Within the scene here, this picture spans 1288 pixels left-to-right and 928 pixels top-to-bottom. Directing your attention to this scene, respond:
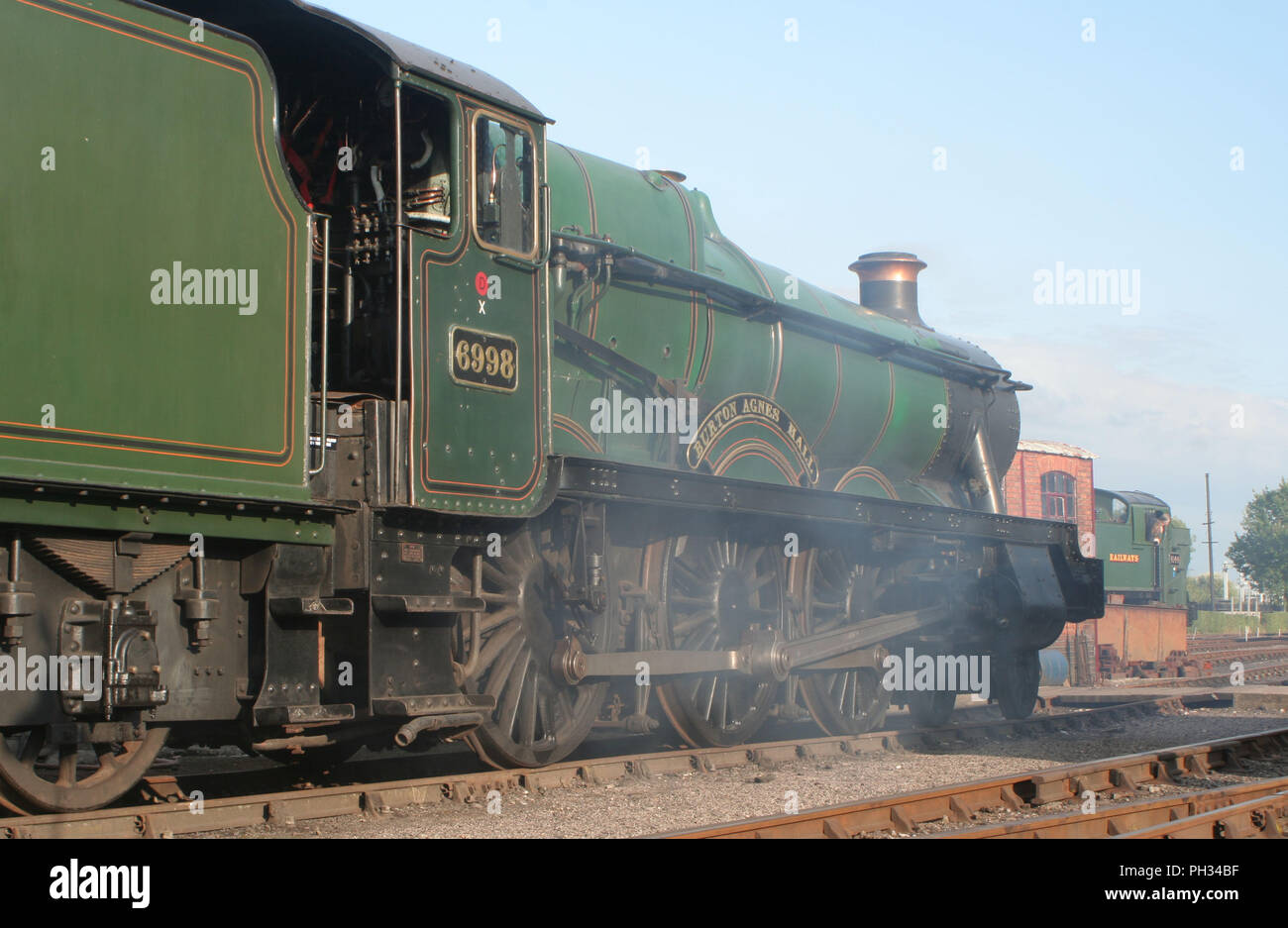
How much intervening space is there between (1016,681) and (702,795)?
21.7 feet

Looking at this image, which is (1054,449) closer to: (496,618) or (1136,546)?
(1136,546)

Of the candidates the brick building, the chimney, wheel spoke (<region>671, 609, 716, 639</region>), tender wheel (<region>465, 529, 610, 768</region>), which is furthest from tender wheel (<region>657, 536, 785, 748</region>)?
the brick building

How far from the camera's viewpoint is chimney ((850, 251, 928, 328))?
48.4 ft

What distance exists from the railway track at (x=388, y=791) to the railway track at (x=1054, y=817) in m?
2.03

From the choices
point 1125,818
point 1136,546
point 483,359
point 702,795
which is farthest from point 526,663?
point 1136,546

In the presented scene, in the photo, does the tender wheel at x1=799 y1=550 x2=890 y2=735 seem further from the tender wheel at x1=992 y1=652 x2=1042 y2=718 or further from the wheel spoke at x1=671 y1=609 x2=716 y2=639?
the tender wheel at x1=992 y1=652 x2=1042 y2=718

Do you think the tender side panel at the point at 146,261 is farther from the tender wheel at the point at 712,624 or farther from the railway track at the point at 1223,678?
the railway track at the point at 1223,678

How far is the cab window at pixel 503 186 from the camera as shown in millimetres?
7277

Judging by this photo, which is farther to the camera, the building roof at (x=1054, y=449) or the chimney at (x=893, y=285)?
the building roof at (x=1054, y=449)

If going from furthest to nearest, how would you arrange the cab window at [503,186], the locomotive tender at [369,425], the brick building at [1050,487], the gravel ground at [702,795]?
the brick building at [1050,487] < the cab window at [503,186] < the gravel ground at [702,795] < the locomotive tender at [369,425]

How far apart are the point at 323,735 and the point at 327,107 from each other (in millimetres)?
3310

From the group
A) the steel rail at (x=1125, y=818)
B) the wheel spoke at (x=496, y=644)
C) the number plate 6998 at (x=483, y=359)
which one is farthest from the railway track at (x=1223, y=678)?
the number plate 6998 at (x=483, y=359)

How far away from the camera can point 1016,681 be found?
13422 mm
